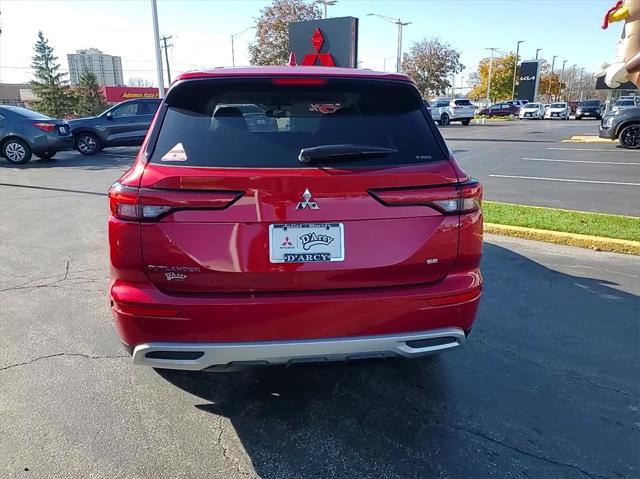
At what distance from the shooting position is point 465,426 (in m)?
2.62

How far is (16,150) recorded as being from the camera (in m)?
14.1

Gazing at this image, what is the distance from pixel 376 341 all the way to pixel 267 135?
1152 mm

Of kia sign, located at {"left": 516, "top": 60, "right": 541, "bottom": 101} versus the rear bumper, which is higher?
kia sign, located at {"left": 516, "top": 60, "right": 541, "bottom": 101}

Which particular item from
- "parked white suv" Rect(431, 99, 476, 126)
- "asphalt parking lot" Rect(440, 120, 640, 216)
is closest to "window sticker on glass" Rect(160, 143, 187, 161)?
"asphalt parking lot" Rect(440, 120, 640, 216)

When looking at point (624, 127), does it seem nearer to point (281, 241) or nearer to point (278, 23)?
point (281, 241)

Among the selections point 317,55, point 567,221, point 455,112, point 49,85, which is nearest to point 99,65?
point 49,85

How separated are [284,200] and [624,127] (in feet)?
59.8

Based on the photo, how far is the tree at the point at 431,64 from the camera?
2238 inches

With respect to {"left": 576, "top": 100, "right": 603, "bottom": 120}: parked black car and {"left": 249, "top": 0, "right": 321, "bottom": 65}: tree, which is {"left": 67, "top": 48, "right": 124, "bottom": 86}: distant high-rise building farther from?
{"left": 576, "top": 100, "right": 603, "bottom": 120}: parked black car

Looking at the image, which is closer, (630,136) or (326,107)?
(326,107)

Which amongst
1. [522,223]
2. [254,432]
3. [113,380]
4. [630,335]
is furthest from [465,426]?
[522,223]

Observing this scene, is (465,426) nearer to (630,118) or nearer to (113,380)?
(113,380)

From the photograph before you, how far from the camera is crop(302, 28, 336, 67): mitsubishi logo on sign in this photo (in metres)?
12.1

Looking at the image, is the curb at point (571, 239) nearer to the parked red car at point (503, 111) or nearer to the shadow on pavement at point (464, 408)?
the shadow on pavement at point (464, 408)
